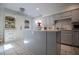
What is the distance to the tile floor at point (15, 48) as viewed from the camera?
1961mm

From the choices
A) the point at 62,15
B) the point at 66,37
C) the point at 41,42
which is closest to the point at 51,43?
the point at 41,42

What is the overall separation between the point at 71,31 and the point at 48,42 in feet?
1.57

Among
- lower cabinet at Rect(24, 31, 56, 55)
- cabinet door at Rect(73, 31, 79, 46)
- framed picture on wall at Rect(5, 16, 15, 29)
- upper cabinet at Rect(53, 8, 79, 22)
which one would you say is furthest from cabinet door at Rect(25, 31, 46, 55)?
cabinet door at Rect(73, 31, 79, 46)

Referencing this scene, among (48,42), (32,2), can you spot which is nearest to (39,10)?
(32,2)

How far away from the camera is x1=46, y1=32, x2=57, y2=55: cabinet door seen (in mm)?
2010

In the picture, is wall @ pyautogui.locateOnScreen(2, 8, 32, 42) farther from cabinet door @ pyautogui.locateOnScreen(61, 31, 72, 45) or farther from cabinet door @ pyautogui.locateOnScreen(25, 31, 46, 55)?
cabinet door @ pyautogui.locateOnScreen(61, 31, 72, 45)

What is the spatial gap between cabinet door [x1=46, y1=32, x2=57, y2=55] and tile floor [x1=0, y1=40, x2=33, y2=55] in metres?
0.36

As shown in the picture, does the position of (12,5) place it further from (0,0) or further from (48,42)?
(48,42)

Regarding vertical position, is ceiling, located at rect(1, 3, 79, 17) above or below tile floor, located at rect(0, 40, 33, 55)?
above

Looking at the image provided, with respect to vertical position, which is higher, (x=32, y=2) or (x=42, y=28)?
(x=32, y=2)

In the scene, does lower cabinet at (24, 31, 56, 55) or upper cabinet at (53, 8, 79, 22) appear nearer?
upper cabinet at (53, 8, 79, 22)

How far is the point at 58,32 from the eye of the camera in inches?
78.2
